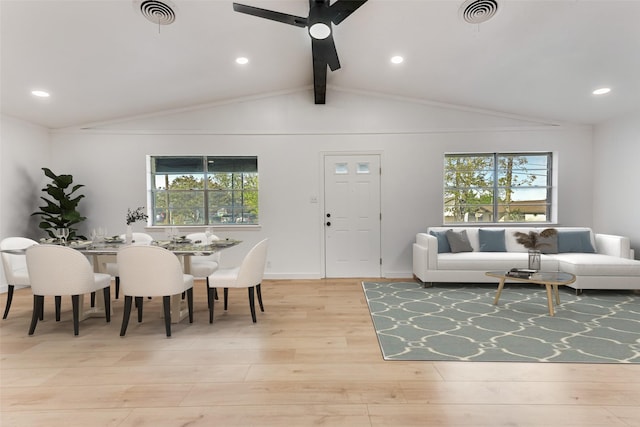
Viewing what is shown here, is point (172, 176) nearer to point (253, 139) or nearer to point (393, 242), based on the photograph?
point (253, 139)

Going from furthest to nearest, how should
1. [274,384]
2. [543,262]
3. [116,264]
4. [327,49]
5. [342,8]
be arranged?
[543,262], [116,264], [327,49], [342,8], [274,384]

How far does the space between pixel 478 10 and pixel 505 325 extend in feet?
9.17

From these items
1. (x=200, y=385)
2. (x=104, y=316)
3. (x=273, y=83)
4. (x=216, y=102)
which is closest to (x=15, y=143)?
(x=216, y=102)

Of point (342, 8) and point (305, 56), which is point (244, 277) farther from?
point (305, 56)

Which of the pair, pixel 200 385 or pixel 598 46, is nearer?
pixel 200 385

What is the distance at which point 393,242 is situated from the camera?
5391 millimetres

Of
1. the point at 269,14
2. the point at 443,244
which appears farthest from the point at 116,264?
the point at 443,244

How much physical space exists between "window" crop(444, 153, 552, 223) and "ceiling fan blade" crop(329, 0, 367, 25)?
3526 mm

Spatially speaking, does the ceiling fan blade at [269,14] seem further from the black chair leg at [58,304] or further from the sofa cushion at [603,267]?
the sofa cushion at [603,267]

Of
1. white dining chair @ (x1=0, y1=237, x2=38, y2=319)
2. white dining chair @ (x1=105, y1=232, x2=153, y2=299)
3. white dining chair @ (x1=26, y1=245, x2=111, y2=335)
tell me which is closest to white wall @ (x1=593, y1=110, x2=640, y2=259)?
white dining chair @ (x1=105, y1=232, x2=153, y2=299)

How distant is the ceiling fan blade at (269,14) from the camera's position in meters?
2.50

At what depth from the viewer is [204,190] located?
5492mm

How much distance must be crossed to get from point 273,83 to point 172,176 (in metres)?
2.23

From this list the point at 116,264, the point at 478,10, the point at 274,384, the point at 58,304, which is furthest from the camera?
the point at 116,264
